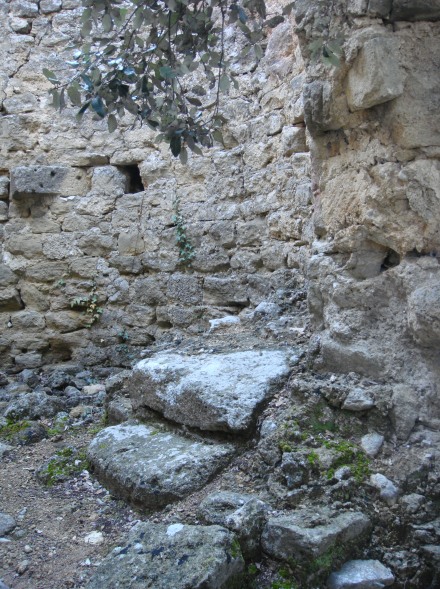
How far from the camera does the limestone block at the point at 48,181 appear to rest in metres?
4.64

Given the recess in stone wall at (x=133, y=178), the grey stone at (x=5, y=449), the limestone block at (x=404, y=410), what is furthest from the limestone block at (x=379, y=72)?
the recess in stone wall at (x=133, y=178)

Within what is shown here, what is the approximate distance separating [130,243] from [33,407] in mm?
1590

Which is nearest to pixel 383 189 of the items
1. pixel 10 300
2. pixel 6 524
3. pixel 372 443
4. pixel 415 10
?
A: pixel 415 10

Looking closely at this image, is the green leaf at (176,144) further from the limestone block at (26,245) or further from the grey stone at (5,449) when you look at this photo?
the limestone block at (26,245)

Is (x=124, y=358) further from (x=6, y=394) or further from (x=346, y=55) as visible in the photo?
(x=346, y=55)

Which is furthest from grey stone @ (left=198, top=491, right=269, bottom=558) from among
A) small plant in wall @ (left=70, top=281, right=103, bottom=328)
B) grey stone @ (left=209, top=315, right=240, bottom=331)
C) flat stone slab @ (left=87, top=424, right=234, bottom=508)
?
small plant in wall @ (left=70, top=281, right=103, bottom=328)

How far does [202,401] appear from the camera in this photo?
96.3 inches

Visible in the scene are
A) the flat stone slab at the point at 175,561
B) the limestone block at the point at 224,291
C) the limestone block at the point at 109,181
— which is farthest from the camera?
the limestone block at the point at 109,181

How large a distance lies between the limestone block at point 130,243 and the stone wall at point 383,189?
2408mm

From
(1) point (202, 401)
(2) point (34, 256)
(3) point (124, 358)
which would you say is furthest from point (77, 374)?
(1) point (202, 401)

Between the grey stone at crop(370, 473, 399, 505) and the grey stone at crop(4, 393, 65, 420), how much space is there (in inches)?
83.4

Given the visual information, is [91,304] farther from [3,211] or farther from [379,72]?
[379,72]

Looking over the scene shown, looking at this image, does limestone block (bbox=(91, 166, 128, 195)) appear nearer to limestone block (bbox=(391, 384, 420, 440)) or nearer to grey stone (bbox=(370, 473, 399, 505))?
limestone block (bbox=(391, 384, 420, 440))

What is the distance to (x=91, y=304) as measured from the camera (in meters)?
4.61
